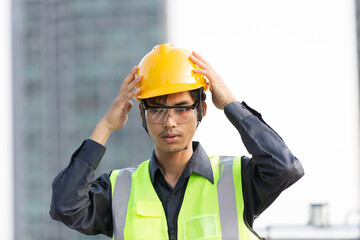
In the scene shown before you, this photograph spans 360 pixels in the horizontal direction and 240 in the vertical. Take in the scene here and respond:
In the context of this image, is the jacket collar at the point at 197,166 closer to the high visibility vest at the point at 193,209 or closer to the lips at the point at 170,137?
the high visibility vest at the point at 193,209

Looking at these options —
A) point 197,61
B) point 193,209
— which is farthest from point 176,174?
point 197,61

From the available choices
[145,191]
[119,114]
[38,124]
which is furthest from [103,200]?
[38,124]

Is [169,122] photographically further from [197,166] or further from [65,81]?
[65,81]

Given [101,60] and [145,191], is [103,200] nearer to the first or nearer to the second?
[145,191]

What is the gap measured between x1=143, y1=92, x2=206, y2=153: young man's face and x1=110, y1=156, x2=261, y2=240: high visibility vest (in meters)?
0.24

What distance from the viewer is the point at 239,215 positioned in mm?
3221

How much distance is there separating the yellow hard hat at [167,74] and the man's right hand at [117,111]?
2.4 inches

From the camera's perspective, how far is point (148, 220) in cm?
327

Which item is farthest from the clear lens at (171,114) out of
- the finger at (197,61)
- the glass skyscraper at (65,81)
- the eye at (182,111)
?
the glass skyscraper at (65,81)

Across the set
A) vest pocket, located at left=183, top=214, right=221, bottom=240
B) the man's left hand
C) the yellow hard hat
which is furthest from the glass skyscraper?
vest pocket, located at left=183, top=214, right=221, bottom=240

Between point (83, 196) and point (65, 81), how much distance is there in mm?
64678

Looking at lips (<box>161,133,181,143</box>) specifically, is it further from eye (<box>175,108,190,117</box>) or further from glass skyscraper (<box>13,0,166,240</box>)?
glass skyscraper (<box>13,0,166,240</box>)

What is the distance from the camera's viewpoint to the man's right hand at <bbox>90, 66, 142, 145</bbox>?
11.0 ft

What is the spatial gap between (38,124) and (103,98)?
9839mm
